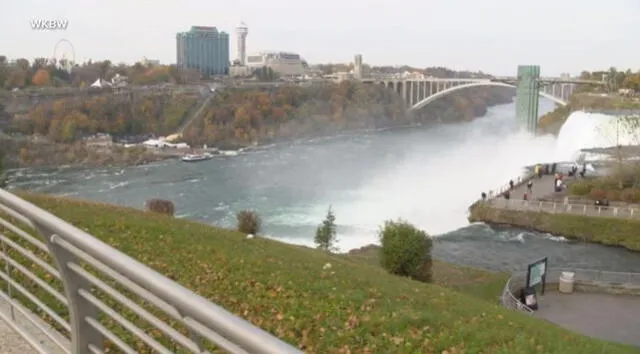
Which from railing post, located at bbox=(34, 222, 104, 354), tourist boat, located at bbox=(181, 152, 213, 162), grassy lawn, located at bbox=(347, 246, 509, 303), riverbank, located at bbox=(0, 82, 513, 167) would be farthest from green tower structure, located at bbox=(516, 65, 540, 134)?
railing post, located at bbox=(34, 222, 104, 354)

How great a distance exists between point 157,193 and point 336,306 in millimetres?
28065

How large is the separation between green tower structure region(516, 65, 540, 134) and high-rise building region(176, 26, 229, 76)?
5683 centimetres

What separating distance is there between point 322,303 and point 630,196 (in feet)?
72.3

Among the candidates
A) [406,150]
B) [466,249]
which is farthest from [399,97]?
[466,249]

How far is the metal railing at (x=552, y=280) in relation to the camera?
37.8ft

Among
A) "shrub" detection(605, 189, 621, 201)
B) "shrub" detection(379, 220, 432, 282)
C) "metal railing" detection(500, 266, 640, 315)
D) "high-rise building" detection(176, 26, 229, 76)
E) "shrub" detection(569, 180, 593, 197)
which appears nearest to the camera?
"metal railing" detection(500, 266, 640, 315)

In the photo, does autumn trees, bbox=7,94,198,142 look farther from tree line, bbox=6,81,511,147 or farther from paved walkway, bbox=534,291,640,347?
paved walkway, bbox=534,291,640,347

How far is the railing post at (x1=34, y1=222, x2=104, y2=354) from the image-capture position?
184 cm

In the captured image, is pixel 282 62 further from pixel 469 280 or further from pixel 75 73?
pixel 469 280

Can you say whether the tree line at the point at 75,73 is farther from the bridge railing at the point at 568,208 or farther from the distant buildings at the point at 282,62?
the bridge railing at the point at 568,208

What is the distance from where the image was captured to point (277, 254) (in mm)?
9141

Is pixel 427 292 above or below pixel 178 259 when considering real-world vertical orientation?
below

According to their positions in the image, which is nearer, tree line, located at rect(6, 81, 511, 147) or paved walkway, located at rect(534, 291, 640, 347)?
paved walkway, located at rect(534, 291, 640, 347)

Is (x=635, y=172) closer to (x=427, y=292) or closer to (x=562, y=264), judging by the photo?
(x=562, y=264)
